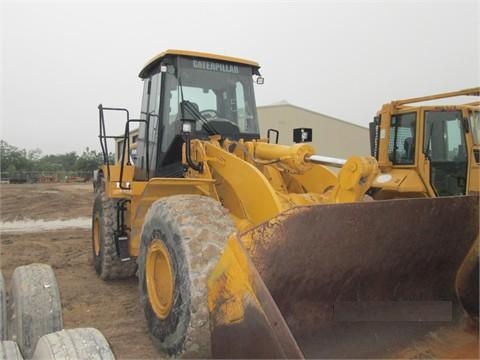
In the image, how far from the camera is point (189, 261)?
324 centimetres

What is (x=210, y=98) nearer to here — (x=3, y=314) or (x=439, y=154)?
(x=3, y=314)

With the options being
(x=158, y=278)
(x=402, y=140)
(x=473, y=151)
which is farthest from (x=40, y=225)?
(x=473, y=151)

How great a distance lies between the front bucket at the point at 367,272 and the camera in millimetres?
2883

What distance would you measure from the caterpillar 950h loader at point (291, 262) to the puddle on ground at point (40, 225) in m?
8.54

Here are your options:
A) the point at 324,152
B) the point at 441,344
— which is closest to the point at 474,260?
the point at 441,344

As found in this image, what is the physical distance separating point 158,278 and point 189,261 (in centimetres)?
78

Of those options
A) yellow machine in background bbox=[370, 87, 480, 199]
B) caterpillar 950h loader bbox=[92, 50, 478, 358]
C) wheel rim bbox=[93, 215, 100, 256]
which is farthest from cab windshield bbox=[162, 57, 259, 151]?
yellow machine in background bbox=[370, 87, 480, 199]

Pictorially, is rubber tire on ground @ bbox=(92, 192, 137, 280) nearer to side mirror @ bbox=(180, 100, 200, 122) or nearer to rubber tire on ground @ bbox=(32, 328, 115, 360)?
side mirror @ bbox=(180, 100, 200, 122)

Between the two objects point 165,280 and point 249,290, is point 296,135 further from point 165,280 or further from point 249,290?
point 249,290

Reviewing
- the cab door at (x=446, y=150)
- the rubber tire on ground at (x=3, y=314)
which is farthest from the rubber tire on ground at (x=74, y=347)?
the cab door at (x=446, y=150)

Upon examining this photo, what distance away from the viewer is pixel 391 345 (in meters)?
3.35

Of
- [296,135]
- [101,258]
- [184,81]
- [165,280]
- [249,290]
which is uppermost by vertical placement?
[184,81]

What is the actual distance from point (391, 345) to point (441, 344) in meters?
0.41

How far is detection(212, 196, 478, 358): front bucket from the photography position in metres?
2.88
